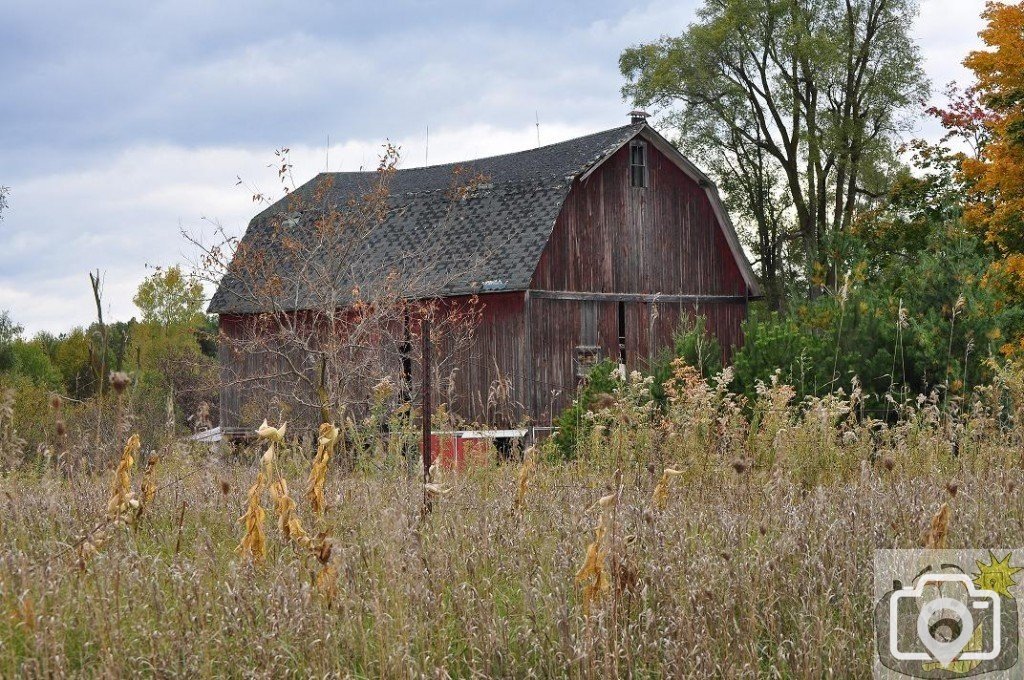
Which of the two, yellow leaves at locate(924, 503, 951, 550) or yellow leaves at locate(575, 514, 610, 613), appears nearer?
yellow leaves at locate(575, 514, 610, 613)

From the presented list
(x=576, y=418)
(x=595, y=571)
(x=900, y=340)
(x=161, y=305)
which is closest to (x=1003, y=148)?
(x=900, y=340)

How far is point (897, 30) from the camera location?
3050 cm

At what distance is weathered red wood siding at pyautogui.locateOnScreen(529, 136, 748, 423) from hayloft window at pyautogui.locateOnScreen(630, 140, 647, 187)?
0.15 meters

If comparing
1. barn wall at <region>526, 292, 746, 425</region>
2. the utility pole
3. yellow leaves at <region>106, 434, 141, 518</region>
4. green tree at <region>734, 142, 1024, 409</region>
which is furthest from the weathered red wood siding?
yellow leaves at <region>106, 434, 141, 518</region>

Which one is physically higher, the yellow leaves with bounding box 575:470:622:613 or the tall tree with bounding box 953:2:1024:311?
the tall tree with bounding box 953:2:1024:311

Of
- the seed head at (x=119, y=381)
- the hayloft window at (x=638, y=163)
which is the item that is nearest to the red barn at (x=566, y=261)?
the hayloft window at (x=638, y=163)

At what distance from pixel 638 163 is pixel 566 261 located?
279 cm

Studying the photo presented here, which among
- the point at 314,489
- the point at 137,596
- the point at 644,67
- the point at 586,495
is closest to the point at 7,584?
the point at 137,596

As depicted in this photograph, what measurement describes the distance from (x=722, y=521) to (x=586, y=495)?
4.00 feet

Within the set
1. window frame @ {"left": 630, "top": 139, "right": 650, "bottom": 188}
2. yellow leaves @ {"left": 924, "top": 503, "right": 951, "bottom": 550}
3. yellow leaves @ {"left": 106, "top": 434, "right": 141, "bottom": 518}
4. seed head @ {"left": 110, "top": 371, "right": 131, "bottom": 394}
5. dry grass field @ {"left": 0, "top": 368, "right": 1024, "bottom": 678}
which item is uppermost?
window frame @ {"left": 630, "top": 139, "right": 650, "bottom": 188}

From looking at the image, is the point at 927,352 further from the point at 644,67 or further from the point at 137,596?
the point at 644,67

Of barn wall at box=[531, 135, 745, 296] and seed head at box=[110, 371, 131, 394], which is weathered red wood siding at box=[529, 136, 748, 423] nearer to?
barn wall at box=[531, 135, 745, 296]

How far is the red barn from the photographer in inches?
789

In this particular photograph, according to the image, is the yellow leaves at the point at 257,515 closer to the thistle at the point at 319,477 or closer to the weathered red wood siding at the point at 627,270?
the thistle at the point at 319,477
